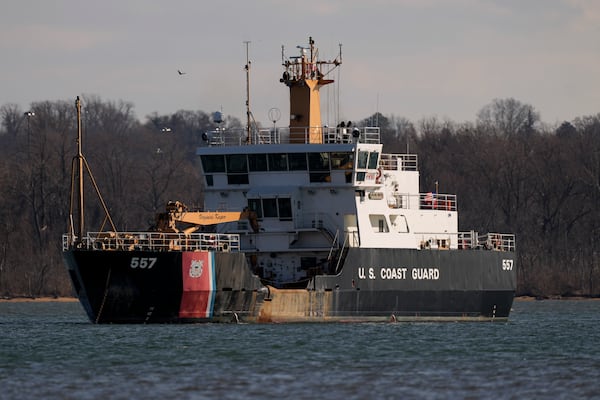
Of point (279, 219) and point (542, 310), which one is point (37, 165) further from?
point (279, 219)

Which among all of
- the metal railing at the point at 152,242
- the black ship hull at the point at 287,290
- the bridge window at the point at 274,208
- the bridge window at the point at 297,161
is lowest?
the black ship hull at the point at 287,290

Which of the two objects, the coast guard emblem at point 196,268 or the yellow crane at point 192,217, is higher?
the yellow crane at point 192,217

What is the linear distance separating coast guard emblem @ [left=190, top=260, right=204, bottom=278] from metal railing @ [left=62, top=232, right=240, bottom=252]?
85 centimetres

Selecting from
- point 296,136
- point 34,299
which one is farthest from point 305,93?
point 34,299

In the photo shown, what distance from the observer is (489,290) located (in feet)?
204

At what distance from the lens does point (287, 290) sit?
54.6 metres

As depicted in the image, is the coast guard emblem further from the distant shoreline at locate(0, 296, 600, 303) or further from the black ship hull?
the distant shoreline at locate(0, 296, 600, 303)

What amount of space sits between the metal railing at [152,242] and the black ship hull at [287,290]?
1.78 ft

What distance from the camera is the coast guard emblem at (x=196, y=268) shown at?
5175 centimetres

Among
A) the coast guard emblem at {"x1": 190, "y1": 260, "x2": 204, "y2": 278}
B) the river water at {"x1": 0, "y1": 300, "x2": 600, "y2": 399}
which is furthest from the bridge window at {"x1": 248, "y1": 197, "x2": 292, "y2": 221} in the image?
the coast guard emblem at {"x1": 190, "y1": 260, "x2": 204, "y2": 278}

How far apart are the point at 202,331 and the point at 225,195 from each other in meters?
8.58

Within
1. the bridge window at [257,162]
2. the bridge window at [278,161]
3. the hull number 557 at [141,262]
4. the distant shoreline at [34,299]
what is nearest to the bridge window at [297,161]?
the bridge window at [278,161]

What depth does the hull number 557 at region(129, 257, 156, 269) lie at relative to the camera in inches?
2019

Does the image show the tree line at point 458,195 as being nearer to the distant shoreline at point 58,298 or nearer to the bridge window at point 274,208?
the distant shoreline at point 58,298
